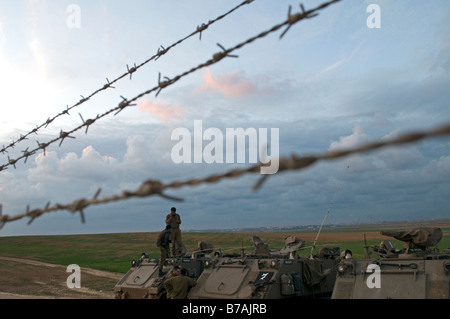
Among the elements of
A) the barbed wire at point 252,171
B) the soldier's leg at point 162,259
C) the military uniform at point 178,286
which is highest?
the barbed wire at point 252,171

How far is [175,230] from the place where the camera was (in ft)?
53.9

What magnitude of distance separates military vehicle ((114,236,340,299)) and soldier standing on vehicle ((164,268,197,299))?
484 millimetres

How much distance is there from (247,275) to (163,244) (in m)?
3.73

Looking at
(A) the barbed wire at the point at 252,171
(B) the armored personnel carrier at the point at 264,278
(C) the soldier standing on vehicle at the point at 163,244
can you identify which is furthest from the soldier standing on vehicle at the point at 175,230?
(A) the barbed wire at the point at 252,171

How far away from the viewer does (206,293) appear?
1316 cm

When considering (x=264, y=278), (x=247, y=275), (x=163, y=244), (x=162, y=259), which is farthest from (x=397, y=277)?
(x=163, y=244)

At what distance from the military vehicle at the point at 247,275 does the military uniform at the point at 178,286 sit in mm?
481

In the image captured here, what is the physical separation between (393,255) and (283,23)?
30.4 feet

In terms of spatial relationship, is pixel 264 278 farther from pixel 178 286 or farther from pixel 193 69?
pixel 193 69

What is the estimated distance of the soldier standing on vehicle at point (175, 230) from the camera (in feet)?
53.7

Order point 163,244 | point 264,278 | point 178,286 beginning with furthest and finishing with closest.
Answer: point 163,244
point 178,286
point 264,278

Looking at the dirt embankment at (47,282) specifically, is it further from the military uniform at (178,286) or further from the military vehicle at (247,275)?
the military uniform at (178,286)
